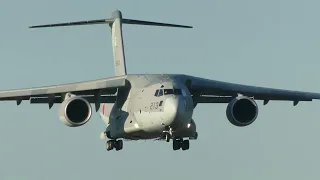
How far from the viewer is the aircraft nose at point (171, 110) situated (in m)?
32.5

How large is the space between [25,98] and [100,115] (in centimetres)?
268

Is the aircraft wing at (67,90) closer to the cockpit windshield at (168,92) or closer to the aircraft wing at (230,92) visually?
the aircraft wing at (230,92)

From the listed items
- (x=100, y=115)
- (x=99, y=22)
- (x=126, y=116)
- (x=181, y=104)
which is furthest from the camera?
(x=99, y=22)

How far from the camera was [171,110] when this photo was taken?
Answer: 32.6 meters

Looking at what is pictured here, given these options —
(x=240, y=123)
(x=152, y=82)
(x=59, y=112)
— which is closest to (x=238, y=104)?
(x=240, y=123)

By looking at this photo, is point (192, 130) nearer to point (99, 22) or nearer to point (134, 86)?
point (134, 86)

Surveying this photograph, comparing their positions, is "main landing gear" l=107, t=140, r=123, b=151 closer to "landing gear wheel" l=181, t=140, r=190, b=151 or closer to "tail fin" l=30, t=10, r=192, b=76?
"landing gear wheel" l=181, t=140, r=190, b=151

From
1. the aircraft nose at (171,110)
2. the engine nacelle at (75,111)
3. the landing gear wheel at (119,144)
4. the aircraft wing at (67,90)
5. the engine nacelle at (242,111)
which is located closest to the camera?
the aircraft nose at (171,110)

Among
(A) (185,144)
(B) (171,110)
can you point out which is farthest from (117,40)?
(B) (171,110)

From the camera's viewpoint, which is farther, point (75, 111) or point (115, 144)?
point (115, 144)

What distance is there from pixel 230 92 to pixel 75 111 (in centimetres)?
512

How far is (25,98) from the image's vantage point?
1453 inches

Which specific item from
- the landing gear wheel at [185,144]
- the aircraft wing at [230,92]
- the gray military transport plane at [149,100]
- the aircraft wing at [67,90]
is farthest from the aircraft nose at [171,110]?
the aircraft wing at [67,90]

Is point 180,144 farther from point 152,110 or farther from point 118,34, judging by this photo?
point 118,34
